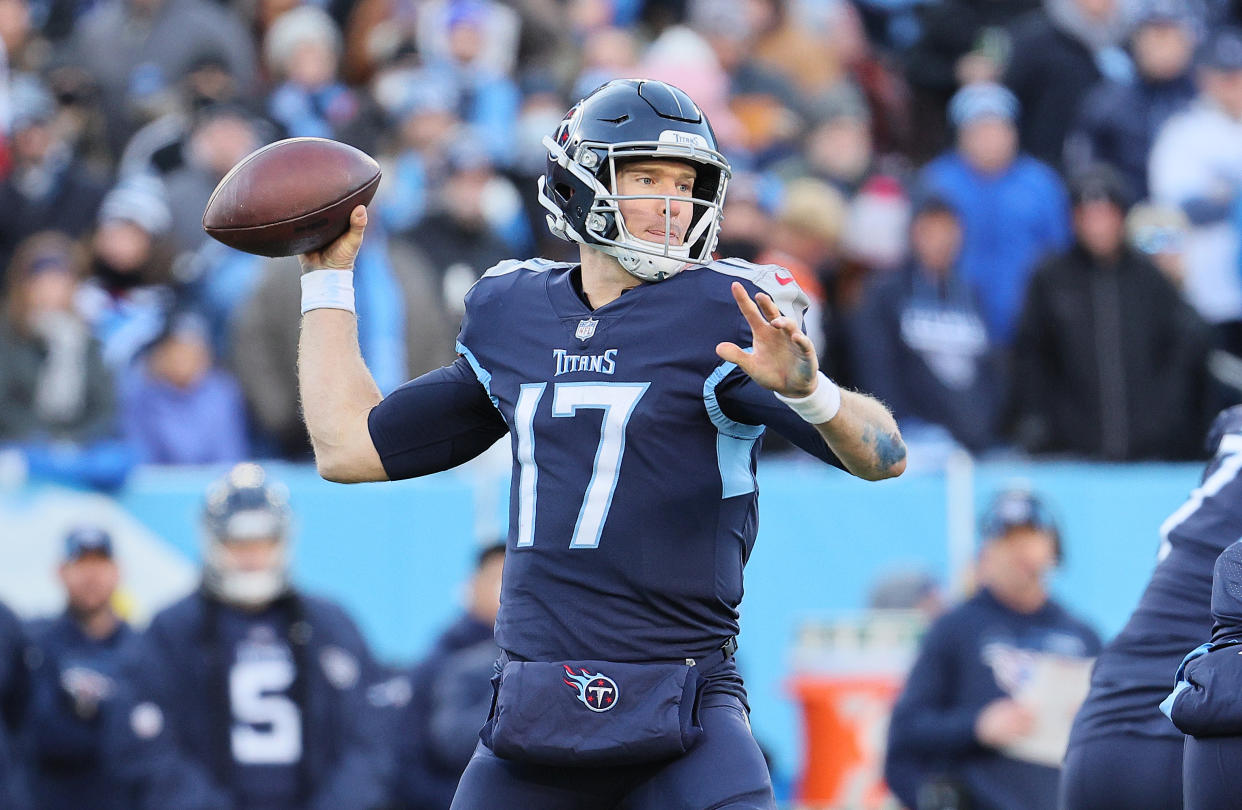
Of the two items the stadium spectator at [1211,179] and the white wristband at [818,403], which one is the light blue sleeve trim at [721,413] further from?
the stadium spectator at [1211,179]

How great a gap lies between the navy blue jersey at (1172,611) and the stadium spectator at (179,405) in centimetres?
531

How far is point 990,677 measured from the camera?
7316mm

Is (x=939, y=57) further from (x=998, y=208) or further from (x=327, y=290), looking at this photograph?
(x=327, y=290)

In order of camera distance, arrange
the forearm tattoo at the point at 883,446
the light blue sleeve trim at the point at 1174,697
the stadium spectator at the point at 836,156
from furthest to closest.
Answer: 1. the stadium spectator at the point at 836,156
2. the light blue sleeve trim at the point at 1174,697
3. the forearm tattoo at the point at 883,446

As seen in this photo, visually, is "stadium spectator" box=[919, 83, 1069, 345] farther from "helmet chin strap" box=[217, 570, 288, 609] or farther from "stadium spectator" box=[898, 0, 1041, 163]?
"helmet chin strap" box=[217, 570, 288, 609]

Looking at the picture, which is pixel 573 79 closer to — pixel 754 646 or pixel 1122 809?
pixel 754 646

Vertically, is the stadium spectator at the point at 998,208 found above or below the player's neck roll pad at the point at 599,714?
above

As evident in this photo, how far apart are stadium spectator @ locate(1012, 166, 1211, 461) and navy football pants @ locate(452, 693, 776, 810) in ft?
19.5

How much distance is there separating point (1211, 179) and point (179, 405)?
5.39 meters

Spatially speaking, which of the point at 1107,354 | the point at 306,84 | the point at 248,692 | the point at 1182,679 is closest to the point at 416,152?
the point at 306,84

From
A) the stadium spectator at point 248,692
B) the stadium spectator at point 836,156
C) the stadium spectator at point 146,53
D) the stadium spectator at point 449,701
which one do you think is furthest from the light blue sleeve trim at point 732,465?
the stadium spectator at point 146,53

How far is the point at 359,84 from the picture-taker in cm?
1162

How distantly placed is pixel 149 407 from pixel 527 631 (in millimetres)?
5509

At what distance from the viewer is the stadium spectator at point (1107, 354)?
960 centimetres
